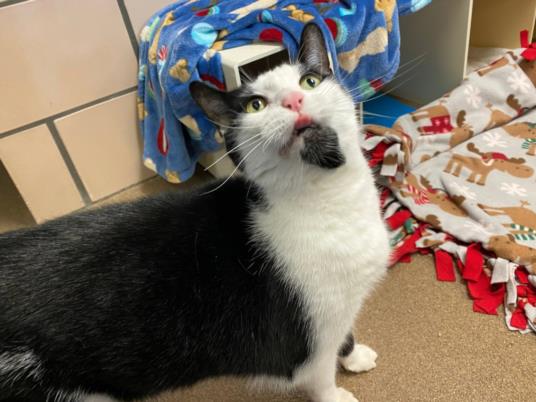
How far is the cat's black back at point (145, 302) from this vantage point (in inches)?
26.5

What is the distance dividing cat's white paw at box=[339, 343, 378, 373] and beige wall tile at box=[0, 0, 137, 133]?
1.20 metres

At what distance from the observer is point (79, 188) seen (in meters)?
1.62

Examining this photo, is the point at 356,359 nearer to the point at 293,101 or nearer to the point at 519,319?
the point at 519,319

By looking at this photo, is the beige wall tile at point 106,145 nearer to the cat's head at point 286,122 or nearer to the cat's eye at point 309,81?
the cat's head at point 286,122

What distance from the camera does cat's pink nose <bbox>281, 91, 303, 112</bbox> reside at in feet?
2.00

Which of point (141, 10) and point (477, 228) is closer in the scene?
point (477, 228)

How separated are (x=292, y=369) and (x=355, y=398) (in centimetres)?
22

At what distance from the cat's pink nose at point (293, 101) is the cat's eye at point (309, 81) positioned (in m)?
0.08

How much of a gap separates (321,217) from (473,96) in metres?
1.09

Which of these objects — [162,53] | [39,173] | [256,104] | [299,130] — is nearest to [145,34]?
[162,53]

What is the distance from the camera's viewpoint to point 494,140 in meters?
1.46

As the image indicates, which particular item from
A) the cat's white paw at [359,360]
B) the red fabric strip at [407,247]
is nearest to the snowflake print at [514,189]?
the red fabric strip at [407,247]

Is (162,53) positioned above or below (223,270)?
above

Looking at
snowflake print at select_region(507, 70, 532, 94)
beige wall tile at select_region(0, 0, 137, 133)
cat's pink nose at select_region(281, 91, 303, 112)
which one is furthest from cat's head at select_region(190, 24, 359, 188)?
snowflake print at select_region(507, 70, 532, 94)
